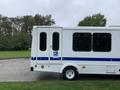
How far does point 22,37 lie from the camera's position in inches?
3398

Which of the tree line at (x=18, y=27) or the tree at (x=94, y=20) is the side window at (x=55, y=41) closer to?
the tree at (x=94, y=20)

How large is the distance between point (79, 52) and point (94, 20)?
199 feet

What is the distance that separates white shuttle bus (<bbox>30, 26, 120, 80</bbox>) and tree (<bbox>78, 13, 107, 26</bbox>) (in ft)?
188

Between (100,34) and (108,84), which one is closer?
(108,84)

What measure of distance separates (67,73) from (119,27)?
3.46 metres

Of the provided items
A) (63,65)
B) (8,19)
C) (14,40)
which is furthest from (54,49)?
(8,19)

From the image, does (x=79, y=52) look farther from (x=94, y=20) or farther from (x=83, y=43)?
(x=94, y=20)

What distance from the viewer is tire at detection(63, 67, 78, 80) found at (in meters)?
16.6

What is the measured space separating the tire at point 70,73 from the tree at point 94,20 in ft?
189

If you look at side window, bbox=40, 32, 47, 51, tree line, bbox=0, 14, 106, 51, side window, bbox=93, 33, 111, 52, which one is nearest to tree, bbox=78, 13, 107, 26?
tree line, bbox=0, 14, 106, 51

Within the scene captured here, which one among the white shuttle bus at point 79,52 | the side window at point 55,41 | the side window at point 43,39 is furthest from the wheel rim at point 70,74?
the side window at point 43,39

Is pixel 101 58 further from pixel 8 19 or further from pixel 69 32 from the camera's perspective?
pixel 8 19

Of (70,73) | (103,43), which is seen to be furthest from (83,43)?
(70,73)

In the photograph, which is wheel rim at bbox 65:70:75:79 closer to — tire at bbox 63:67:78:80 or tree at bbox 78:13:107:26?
tire at bbox 63:67:78:80
